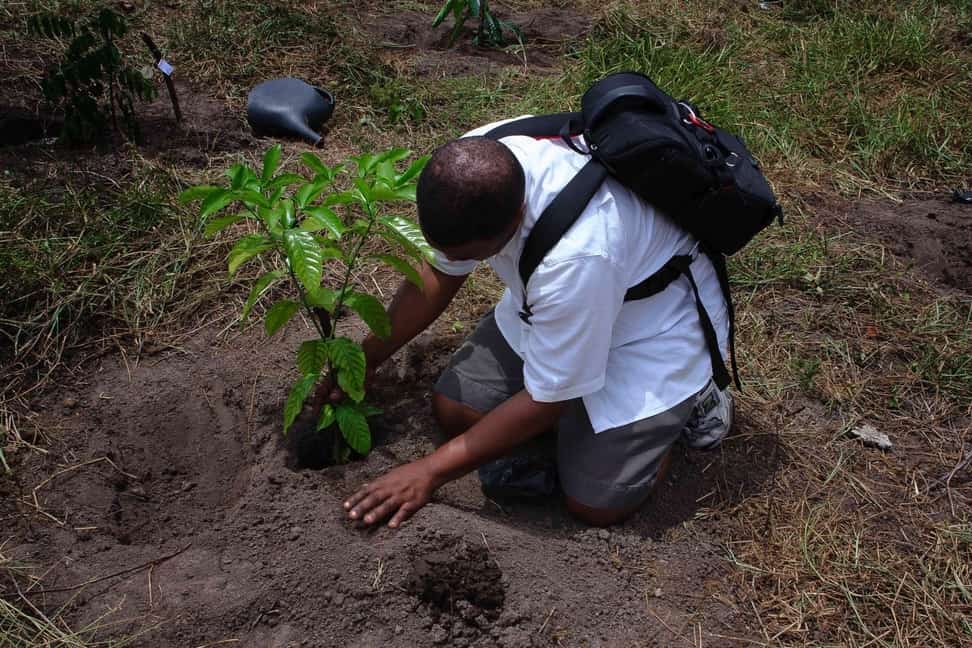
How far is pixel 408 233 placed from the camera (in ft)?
6.34

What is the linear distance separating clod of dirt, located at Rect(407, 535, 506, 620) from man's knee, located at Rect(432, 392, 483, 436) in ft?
1.67

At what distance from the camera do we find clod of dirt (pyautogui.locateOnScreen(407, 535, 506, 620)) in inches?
75.6

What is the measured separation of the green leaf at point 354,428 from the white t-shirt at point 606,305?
467 mm

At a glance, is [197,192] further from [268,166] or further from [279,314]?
[279,314]

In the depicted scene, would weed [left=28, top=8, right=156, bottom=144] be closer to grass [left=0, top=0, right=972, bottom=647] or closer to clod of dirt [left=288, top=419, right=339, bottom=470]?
grass [left=0, top=0, right=972, bottom=647]

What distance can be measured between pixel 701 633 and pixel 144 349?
6.44 ft

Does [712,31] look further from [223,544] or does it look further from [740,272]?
[223,544]

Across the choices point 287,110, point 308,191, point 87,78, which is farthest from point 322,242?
point 87,78

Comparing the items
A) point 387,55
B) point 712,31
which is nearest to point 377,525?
point 387,55

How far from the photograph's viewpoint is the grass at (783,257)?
2.14 m

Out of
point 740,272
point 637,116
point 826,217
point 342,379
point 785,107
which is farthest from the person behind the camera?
point 785,107

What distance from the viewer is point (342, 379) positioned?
1985mm

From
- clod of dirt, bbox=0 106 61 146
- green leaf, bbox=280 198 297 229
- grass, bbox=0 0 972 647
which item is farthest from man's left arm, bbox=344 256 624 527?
clod of dirt, bbox=0 106 61 146

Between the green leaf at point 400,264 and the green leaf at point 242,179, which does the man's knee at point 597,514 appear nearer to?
the green leaf at point 400,264
